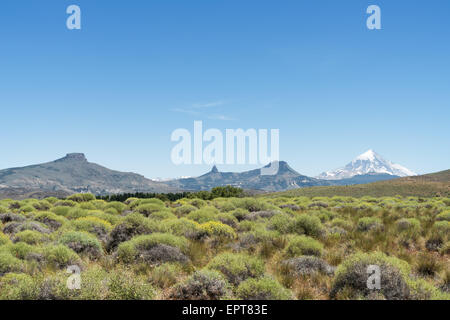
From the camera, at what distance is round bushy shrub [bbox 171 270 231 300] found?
6.84 metres

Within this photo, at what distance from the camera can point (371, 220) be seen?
16.1 m

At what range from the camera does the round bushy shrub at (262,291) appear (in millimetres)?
6492

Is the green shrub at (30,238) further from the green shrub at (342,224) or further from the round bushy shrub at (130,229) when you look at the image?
the green shrub at (342,224)

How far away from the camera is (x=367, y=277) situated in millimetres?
7039

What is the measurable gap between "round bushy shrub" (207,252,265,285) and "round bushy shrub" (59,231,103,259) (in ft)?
16.0

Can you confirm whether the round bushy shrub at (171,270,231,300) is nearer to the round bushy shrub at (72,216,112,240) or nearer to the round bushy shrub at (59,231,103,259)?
the round bushy shrub at (59,231,103,259)

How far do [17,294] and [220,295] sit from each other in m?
4.23

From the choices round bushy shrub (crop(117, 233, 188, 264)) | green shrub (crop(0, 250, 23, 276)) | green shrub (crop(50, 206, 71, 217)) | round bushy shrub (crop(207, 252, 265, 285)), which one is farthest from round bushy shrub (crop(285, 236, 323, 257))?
green shrub (crop(50, 206, 71, 217))

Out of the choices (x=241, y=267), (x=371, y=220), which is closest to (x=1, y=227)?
(x=241, y=267)

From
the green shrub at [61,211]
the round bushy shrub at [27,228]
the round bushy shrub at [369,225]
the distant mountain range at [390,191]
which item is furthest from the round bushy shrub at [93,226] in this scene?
the distant mountain range at [390,191]

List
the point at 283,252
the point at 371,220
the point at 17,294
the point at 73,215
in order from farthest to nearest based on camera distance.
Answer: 1. the point at 73,215
2. the point at 371,220
3. the point at 283,252
4. the point at 17,294

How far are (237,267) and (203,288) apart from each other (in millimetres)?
1223
